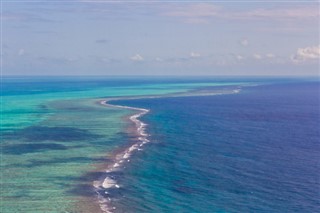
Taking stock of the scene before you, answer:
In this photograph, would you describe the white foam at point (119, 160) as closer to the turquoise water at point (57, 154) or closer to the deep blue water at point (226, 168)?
the turquoise water at point (57, 154)

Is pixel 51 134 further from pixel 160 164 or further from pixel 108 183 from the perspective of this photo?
pixel 108 183

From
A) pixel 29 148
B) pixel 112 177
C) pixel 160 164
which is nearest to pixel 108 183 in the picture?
pixel 112 177

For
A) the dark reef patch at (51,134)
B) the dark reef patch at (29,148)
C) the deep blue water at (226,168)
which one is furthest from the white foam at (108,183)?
the dark reef patch at (51,134)

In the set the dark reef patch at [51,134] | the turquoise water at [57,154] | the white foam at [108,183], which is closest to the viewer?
the turquoise water at [57,154]

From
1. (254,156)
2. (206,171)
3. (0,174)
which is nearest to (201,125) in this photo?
(254,156)

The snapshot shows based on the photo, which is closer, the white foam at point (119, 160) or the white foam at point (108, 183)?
the white foam at point (119, 160)

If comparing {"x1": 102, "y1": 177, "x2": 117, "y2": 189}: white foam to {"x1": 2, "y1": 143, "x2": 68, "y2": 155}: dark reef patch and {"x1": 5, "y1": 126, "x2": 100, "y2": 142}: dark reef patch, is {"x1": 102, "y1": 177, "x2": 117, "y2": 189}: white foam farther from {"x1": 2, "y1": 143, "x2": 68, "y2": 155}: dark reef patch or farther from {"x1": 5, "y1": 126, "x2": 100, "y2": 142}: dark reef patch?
{"x1": 5, "y1": 126, "x2": 100, "y2": 142}: dark reef patch

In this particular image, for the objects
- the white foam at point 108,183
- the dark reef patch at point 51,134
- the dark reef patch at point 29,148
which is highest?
the dark reef patch at point 51,134
